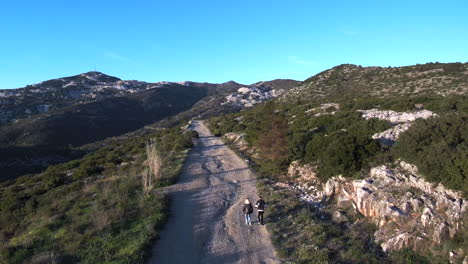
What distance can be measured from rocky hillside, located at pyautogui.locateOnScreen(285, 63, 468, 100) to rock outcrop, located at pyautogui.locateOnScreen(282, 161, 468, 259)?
23366mm

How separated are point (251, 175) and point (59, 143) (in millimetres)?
62416

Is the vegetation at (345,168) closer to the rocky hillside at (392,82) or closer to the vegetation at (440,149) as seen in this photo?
the vegetation at (440,149)

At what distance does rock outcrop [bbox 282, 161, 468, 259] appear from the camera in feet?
26.3

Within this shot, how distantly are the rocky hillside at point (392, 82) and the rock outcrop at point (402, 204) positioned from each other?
76.7 ft

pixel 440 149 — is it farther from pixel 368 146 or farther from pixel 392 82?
pixel 392 82

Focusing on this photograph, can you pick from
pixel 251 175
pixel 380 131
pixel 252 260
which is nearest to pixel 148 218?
pixel 252 260

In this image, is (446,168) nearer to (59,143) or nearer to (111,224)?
(111,224)

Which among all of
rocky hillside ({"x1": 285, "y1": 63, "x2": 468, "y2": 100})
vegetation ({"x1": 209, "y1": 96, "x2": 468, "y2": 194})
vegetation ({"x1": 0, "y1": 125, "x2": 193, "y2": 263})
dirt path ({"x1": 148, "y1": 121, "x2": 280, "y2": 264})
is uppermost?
rocky hillside ({"x1": 285, "y1": 63, "x2": 468, "y2": 100})

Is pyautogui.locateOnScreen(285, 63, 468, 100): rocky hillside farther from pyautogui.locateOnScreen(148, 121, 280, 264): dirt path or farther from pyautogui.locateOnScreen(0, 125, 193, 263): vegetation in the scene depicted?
pyautogui.locateOnScreen(0, 125, 193, 263): vegetation

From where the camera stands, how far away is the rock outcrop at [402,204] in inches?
315

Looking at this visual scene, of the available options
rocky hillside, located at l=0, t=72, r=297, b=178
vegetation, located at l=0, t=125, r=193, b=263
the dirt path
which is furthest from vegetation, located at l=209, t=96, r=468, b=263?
rocky hillside, located at l=0, t=72, r=297, b=178

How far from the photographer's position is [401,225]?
29.1 ft

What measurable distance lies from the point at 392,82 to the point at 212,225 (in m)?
39.8

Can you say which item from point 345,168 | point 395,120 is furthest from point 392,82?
point 345,168
